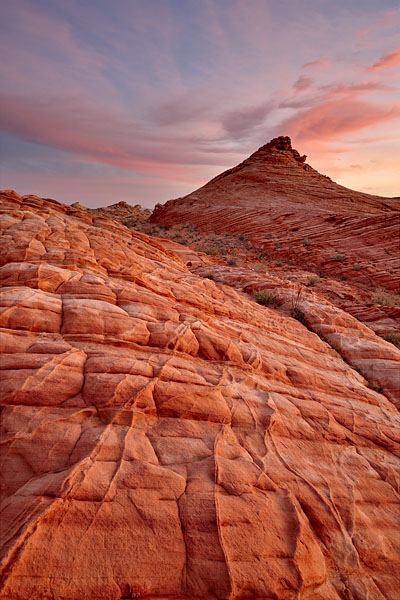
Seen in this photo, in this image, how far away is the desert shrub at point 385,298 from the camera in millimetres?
15391

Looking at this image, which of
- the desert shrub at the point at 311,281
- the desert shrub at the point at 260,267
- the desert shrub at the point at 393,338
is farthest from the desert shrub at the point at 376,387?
the desert shrub at the point at 260,267

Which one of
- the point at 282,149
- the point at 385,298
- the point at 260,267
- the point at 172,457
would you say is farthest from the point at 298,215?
the point at 172,457

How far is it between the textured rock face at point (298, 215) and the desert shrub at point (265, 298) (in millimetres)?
10815

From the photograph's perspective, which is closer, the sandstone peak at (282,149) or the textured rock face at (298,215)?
the textured rock face at (298,215)

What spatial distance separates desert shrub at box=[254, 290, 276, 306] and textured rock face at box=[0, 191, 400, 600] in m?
4.62

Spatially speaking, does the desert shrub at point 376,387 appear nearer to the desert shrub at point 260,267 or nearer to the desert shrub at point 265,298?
the desert shrub at point 265,298

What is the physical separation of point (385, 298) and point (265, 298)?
8549mm

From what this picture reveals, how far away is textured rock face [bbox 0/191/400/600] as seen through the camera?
299cm

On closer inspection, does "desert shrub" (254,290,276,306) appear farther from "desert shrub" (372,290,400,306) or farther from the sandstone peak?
the sandstone peak

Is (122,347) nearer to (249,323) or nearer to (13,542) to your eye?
(13,542)

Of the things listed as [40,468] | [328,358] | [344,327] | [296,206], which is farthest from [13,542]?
[296,206]

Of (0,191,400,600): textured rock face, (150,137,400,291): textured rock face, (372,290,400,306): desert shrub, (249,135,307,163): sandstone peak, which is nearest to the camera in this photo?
(0,191,400,600): textured rock face

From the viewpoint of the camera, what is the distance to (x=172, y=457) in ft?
13.0

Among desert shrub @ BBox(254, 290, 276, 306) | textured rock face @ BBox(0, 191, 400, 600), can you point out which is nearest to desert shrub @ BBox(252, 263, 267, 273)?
desert shrub @ BBox(254, 290, 276, 306)
